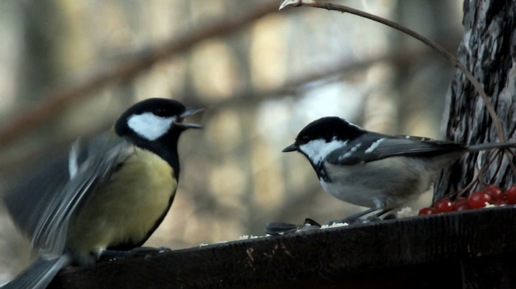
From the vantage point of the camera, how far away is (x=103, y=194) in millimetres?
1780

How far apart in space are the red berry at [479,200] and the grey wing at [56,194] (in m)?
0.87

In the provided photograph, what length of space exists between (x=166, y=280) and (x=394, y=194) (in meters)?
1.13

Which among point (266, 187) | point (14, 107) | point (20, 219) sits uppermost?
point (20, 219)

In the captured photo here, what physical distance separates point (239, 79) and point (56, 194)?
4186 millimetres

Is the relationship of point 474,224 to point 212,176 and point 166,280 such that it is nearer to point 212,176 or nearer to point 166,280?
point 166,280

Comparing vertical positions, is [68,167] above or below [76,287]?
above

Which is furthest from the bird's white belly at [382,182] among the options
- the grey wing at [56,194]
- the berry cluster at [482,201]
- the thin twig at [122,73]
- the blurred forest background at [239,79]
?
the thin twig at [122,73]

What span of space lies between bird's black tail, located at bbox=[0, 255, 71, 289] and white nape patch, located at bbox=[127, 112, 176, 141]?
1.58 ft

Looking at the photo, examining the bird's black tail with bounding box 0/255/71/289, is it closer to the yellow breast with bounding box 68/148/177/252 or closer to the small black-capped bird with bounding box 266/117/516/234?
the yellow breast with bounding box 68/148/177/252

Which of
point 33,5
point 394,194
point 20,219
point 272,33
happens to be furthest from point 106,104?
point 20,219

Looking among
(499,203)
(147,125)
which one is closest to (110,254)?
(147,125)

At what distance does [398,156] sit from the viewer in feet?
7.39

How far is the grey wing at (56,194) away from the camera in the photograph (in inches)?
59.2

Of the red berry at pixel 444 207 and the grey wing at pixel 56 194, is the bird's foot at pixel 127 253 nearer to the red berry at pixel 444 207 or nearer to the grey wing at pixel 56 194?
the grey wing at pixel 56 194
